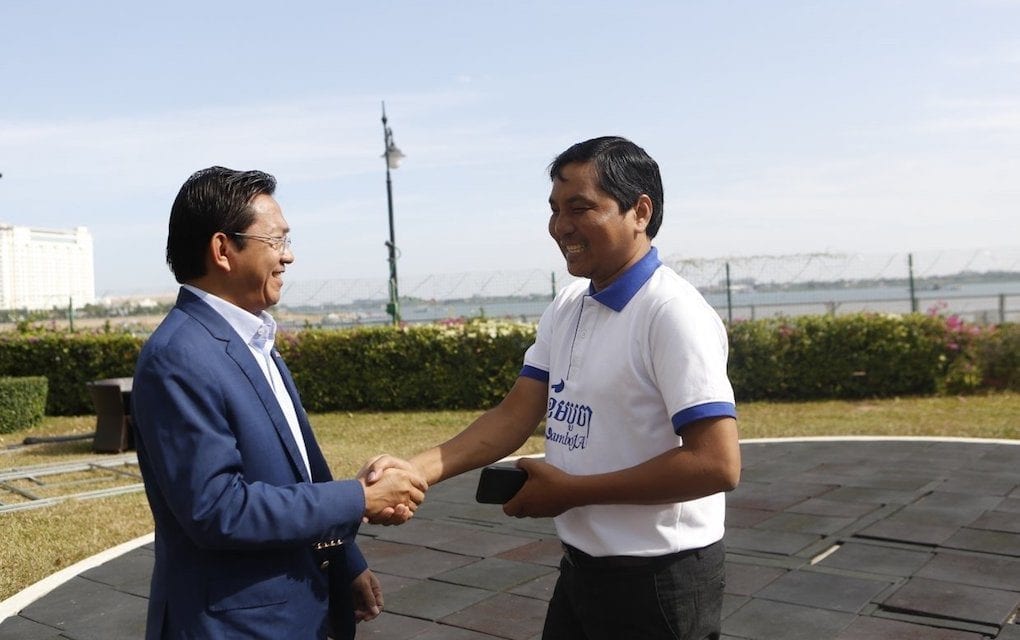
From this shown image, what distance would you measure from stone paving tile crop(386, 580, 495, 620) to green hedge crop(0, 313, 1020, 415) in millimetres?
8408

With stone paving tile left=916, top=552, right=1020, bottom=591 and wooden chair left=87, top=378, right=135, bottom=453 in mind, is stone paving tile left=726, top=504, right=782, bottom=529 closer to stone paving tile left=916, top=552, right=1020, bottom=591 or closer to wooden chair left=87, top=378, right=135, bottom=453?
stone paving tile left=916, top=552, right=1020, bottom=591

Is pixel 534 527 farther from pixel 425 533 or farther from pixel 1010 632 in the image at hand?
pixel 1010 632

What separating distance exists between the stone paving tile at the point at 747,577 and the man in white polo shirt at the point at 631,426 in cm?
259

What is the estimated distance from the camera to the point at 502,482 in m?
2.17

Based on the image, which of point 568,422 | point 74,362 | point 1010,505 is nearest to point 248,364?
point 568,422

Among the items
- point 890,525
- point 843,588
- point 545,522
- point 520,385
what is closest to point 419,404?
point 545,522

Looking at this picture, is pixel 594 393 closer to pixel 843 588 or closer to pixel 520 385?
pixel 520 385

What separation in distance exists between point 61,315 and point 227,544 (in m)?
17.4

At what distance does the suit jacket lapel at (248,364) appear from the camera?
207 centimetres

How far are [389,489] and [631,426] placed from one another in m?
0.60

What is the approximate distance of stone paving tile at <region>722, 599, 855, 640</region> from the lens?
407 centimetres

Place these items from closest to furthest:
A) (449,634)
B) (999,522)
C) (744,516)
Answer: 1. (449,634)
2. (999,522)
3. (744,516)

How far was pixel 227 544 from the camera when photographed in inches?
75.8

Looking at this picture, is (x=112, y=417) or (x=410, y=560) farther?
(x=112, y=417)
